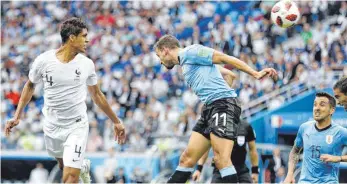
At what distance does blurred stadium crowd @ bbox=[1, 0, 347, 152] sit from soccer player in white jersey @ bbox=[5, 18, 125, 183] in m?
8.85

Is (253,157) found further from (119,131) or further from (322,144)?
(322,144)

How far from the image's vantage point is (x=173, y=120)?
61.7 ft

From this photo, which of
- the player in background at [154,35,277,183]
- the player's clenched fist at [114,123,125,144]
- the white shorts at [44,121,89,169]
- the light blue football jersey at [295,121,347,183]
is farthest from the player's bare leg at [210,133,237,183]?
the white shorts at [44,121,89,169]

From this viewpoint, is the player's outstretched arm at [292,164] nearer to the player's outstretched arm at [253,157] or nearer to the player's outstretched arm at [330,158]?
the player's outstretched arm at [330,158]

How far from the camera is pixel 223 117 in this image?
28.0 ft

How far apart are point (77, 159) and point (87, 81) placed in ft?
3.15

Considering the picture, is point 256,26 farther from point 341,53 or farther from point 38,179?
point 38,179

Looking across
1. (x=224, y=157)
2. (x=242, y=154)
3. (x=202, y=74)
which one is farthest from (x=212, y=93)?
(x=242, y=154)

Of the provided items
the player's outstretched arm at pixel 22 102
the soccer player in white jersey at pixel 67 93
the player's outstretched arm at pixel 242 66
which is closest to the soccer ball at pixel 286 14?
the player's outstretched arm at pixel 242 66

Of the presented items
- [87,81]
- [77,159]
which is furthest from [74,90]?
[77,159]

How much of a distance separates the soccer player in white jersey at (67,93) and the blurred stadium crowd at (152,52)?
885 cm

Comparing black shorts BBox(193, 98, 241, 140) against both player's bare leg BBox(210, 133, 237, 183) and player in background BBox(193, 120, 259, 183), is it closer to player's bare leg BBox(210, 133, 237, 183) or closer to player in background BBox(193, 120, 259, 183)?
player's bare leg BBox(210, 133, 237, 183)

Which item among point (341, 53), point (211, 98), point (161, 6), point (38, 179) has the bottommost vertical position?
point (38, 179)

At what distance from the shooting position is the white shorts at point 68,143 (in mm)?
8539
